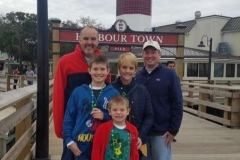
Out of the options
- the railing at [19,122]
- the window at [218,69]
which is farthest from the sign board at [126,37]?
the window at [218,69]

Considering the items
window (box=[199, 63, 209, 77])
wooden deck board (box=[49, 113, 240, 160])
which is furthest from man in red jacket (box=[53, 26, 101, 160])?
window (box=[199, 63, 209, 77])

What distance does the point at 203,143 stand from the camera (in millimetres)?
5637

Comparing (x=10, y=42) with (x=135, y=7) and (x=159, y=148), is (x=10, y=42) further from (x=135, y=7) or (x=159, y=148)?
(x=159, y=148)

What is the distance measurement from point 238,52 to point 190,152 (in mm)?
25006

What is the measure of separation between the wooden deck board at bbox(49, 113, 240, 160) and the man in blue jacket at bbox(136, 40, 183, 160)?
206 cm

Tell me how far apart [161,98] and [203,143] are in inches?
129

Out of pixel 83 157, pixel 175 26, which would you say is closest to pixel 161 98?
pixel 83 157

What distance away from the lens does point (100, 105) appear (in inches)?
93.8

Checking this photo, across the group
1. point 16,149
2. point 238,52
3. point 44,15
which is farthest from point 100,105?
point 238,52

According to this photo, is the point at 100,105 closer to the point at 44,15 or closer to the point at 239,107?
the point at 44,15

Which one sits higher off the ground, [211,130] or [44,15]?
[44,15]

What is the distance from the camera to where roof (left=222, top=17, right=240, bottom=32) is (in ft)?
91.4

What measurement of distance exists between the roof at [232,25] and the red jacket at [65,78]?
2714 centimetres

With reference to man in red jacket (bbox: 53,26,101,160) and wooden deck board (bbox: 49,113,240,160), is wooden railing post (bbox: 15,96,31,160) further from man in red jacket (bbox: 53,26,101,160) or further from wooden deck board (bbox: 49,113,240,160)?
man in red jacket (bbox: 53,26,101,160)
